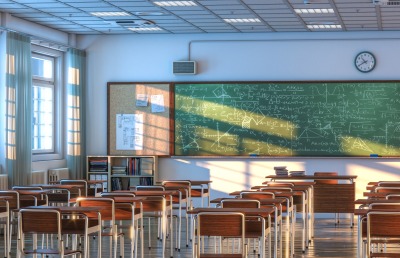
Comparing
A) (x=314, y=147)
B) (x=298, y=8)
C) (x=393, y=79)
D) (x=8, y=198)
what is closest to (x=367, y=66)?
(x=393, y=79)

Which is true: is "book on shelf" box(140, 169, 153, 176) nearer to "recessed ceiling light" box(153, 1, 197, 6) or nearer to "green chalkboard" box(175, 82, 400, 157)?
"green chalkboard" box(175, 82, 400, 157)

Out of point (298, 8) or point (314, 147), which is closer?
point (298, 8)

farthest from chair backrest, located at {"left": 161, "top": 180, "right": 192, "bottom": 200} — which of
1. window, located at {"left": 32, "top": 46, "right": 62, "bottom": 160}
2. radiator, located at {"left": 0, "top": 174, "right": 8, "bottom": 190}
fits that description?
window, located at {"left": 32, "top": 46, "right": 62, "bottom": 160}

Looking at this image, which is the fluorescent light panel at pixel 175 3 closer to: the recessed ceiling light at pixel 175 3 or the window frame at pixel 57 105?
the recessed ceiling light at pixel 175 3

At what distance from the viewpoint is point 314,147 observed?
16656 millimetres

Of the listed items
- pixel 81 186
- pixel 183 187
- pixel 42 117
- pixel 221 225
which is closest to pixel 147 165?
pixel 42 117

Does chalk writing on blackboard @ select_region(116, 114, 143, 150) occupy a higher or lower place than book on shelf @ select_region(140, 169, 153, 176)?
higher

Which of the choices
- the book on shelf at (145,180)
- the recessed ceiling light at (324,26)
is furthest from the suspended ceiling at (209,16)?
the book on shelf at (145,180)

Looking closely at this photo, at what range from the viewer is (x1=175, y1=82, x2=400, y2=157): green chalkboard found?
16.4 m

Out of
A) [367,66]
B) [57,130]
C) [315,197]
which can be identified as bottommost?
[315,197]

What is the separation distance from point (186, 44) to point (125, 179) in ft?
9.34

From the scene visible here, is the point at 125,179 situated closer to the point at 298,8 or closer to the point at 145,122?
the point at 145,122

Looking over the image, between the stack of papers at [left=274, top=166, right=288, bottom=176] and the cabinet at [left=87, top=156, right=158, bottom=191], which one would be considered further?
the cabinet at [left=87, top=156, right=158, bottom=191]

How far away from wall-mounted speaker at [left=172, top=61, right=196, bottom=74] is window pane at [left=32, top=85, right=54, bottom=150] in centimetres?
238
